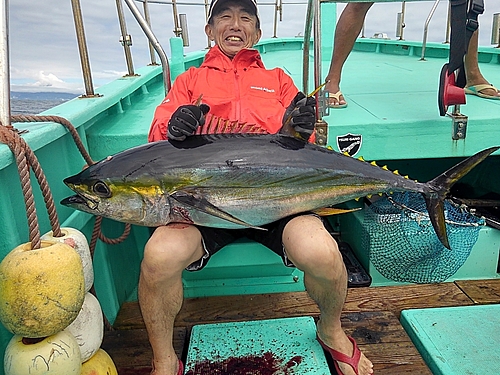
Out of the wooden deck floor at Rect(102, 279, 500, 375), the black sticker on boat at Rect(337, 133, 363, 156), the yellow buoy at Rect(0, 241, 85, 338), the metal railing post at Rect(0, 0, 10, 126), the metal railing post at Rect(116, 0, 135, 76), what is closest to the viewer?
the yellow buoy at Rect(0, 241, 85, 338)

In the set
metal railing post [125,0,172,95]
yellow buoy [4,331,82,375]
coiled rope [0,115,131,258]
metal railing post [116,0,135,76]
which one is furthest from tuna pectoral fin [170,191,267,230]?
metal railing post [116,0,135,76]

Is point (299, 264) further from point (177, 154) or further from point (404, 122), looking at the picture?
point (404, 122)

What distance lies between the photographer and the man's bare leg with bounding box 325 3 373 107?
2.65m

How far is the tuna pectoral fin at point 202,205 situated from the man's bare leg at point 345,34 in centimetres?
147

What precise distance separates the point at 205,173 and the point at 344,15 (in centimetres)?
185

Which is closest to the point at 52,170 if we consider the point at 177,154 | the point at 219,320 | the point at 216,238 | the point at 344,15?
the point at 177,154

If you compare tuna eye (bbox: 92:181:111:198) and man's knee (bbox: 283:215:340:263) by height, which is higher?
tuna eye (bbox: 92:181:111:198)

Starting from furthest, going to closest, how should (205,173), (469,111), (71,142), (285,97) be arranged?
(469,111) → (285,97) → (71,142) → (205,173)

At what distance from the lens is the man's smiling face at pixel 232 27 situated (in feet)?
6.95

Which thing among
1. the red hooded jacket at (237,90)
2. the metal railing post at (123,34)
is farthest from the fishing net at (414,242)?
the metal railing post at (123,34)

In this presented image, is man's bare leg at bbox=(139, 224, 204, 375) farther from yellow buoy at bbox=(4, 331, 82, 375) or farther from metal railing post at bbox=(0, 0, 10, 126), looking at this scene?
metal railing post at bbox=(0, 0, 10, 126)

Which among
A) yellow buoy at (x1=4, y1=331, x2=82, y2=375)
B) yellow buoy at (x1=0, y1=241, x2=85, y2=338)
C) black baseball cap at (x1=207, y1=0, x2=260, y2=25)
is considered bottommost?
yellow buoy at (x1=4, y1=331, x2=82, y2=375)

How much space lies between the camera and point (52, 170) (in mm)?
1713

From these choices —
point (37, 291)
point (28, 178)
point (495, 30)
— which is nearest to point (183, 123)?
point (28, 178)
